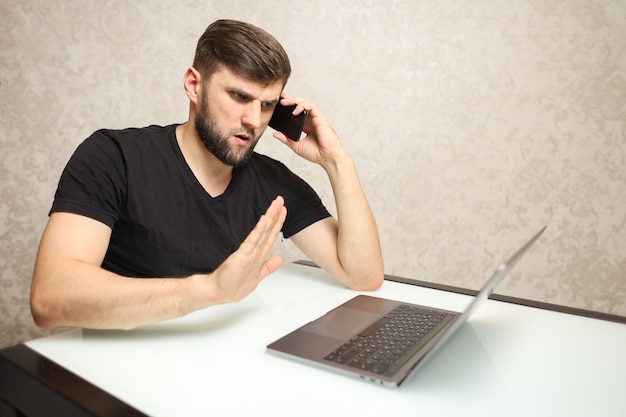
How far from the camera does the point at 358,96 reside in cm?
208

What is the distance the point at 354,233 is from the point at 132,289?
0.56 m

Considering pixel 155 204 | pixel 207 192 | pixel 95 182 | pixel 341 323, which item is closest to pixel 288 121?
pixel 207 192

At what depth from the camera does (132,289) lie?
2.54 ft

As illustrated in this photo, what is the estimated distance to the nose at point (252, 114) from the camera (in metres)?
1.12

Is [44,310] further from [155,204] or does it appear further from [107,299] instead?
[155,204]

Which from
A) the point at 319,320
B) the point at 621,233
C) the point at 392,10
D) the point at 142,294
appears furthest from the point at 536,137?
the point at 142,294

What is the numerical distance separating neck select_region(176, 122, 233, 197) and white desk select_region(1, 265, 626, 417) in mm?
359

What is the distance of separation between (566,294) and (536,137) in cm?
69

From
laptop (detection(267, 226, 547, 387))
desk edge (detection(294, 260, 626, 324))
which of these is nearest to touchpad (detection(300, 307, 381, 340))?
laptop (detection(267, 226, 547, 387))

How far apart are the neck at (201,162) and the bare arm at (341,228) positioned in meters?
0.19

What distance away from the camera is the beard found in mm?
1132

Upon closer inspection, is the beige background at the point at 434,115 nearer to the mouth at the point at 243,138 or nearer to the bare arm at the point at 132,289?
the mouth at the point at 243,138

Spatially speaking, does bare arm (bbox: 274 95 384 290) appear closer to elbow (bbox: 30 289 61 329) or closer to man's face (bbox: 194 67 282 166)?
man's face (bbox: 194 67 282 166)

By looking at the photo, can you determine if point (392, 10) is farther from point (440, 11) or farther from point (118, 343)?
point (118, 343)
